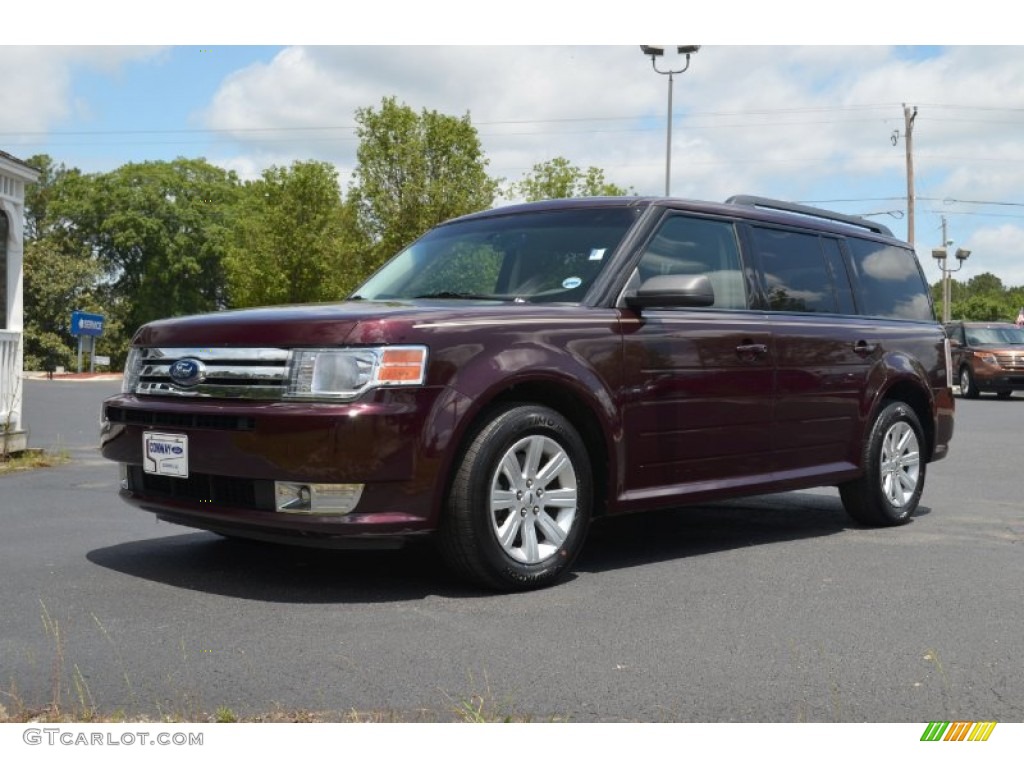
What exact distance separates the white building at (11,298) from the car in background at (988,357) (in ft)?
69.5

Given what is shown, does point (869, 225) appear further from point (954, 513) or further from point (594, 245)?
point (594, 245)

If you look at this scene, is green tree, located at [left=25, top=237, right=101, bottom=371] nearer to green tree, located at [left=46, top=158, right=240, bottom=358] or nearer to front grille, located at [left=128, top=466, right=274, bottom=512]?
green tree, located at [left=46, top=158, right=240, bottom=358]

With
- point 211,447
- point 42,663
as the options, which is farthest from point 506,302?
point 42,663

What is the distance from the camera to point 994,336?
28.4m

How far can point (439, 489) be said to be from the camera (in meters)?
4.95

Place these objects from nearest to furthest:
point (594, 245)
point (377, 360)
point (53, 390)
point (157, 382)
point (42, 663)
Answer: point (42, 663) → point (377, 360) → point (157, 382) → point (594, 245) → point (53, 390)

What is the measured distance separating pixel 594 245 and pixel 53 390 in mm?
26908

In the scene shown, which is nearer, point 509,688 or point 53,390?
point 509,688

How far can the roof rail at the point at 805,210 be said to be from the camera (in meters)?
7.12

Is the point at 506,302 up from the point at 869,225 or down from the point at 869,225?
down

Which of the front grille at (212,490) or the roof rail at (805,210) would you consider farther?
the roof rail at (805,210)

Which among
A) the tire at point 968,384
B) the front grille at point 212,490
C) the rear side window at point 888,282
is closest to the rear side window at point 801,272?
the rear side window at point 888,282

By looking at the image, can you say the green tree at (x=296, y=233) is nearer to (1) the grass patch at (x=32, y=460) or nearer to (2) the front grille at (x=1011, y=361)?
(2) the front grille at (x=1011, y=361)

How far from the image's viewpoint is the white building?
11.6 metres
